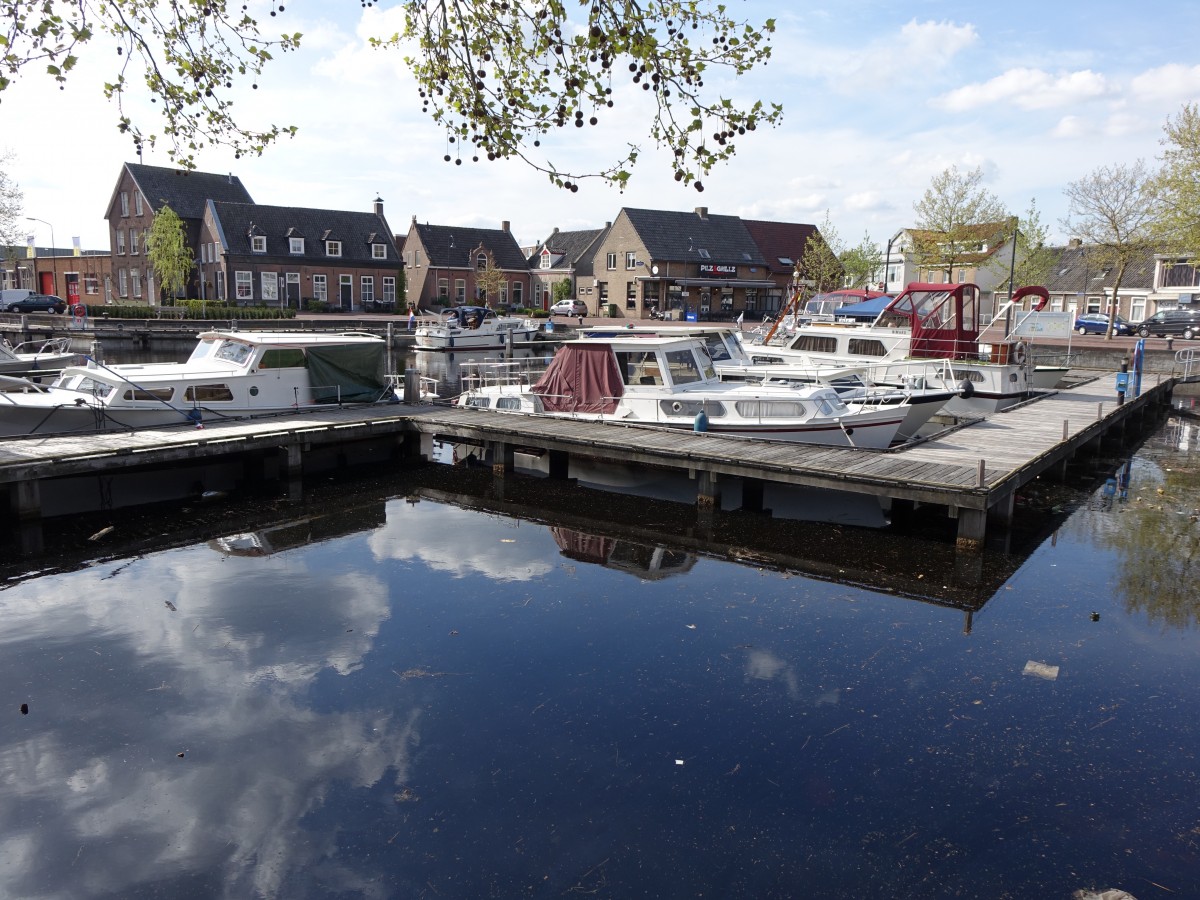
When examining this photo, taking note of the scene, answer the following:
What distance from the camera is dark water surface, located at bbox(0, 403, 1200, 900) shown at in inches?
261

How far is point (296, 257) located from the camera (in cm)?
6475

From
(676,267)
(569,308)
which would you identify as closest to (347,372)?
(569,308)

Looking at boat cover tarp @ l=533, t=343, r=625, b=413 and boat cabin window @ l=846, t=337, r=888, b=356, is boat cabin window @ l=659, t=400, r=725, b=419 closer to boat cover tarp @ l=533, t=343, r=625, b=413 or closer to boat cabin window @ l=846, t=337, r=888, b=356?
boat cover tarp @ l=533, t=343, r=625, b=413

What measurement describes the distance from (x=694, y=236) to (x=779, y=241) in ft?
32.6

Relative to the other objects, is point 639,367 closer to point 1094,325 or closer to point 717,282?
point 1094,325

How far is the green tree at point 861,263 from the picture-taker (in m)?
69.8

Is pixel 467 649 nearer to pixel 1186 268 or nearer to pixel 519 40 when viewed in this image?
pixel 519 40

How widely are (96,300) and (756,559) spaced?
74.5 m

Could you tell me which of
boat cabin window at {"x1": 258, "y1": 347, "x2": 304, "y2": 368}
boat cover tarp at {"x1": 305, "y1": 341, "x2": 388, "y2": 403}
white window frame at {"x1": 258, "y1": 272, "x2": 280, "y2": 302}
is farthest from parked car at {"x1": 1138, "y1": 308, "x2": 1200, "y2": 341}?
white window frame at {"x1": 258, "y1": 272, "x2": 280, "y2": 302}

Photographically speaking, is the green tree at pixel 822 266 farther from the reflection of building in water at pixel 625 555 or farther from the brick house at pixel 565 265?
the reflection of building in water at pixel 625 555

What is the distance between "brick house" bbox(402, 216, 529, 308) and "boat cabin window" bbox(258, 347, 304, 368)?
173 feet

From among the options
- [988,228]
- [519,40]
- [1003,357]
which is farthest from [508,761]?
[988,228]

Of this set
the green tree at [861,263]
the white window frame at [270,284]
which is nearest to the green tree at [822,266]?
the green tree at [861,263]

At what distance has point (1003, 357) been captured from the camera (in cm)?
2398
